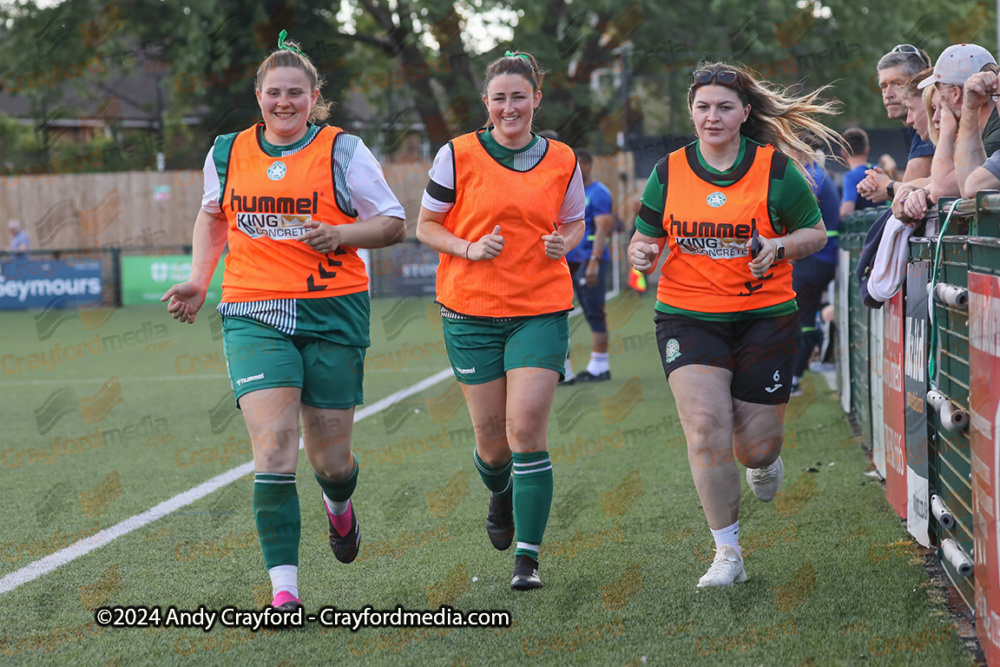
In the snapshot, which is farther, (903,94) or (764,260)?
(903,94)

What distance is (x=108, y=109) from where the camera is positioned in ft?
132

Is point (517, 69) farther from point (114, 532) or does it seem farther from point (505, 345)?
point (114, 532)

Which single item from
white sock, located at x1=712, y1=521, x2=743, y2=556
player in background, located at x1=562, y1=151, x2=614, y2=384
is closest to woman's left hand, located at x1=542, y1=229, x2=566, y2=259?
white sock, located at x1=712, y1=521, x2=743, y2=556

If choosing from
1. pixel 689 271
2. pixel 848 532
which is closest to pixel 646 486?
pixel 848 532

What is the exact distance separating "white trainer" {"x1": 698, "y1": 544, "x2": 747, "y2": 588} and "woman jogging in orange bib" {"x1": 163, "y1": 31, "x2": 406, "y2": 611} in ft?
5.07

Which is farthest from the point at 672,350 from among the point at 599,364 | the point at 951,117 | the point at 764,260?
the point at 599,364

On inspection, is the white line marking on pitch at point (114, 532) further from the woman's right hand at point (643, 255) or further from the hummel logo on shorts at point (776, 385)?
the hummel logo on shorts at point (776, 385)

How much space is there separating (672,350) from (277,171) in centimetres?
173

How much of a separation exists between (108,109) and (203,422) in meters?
33.9

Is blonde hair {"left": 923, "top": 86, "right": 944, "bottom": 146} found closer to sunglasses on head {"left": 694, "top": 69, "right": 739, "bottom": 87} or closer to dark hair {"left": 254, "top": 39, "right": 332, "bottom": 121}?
sunglasses on head {"left": 694, "top": 69, "right": 739, "bottom": 87}

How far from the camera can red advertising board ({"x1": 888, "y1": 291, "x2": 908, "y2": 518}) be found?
5.30 m

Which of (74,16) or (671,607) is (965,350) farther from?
(74,16)

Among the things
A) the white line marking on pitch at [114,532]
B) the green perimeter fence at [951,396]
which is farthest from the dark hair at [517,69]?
the white line marking on pitch at [114,532]

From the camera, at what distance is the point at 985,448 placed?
344 centimetres
